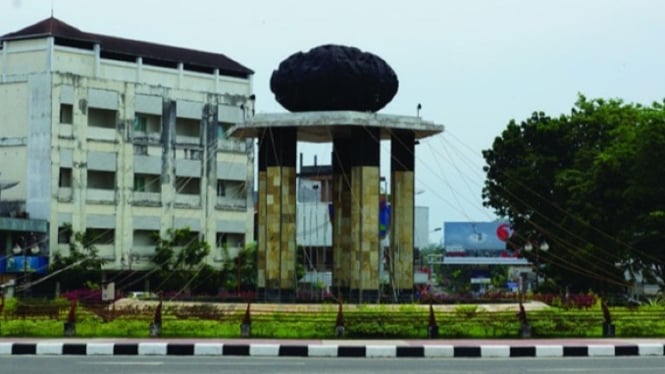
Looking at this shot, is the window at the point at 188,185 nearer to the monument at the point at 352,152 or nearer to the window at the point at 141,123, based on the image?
the window at the point at 141,123

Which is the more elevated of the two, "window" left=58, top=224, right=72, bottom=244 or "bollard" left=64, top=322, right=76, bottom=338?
"window" left=58, top=224, right=72, bottom=244

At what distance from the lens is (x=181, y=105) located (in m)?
62.0

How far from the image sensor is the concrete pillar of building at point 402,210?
30844mm

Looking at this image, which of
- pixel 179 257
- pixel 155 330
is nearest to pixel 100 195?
pixel 179 257

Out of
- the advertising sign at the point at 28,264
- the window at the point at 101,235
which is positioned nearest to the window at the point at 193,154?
the window at the point at 101,235

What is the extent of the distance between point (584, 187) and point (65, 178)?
25.1m

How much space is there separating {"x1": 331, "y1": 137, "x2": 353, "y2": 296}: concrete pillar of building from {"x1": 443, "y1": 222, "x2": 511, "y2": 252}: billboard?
62.2 meters

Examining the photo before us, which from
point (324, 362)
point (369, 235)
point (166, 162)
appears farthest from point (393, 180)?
point (166, 162)

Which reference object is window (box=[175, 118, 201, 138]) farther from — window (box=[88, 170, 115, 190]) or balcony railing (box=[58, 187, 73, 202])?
balcony railing (box=[58, 187, 73, 202])

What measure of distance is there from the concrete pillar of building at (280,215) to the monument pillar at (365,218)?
153 cm

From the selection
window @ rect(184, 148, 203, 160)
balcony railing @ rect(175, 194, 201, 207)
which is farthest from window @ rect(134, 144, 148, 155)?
balcony railing @ rect(175, 194, 201, 207)

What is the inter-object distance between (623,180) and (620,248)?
8.36 feet

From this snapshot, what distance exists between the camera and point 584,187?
151 ft

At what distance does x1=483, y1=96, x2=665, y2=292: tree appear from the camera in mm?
43625
